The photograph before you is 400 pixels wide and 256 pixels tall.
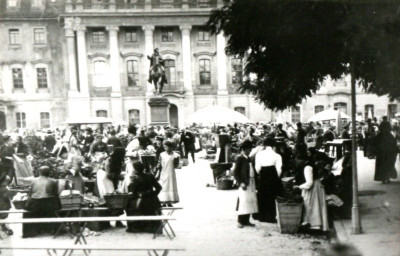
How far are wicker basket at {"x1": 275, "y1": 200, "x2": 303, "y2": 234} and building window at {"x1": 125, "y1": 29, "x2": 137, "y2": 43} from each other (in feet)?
127

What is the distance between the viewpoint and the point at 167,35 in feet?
153

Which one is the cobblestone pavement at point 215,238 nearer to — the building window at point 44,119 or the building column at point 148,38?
the building column at point 148,38

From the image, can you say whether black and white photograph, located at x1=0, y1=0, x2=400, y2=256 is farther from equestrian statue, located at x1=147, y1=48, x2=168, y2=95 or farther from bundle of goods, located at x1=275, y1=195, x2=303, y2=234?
equestrian statue, located at x1=147, y1=48, x2=168, y2=95

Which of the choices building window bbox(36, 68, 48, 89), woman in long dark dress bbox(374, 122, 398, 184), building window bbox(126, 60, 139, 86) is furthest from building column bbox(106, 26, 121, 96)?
woman in long dark dress bbox(374, 122, 398, 184)

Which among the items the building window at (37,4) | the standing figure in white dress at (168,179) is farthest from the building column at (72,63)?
the standing figure in white dress at (168,179)

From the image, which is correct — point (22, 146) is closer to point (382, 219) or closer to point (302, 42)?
point (302, 42)

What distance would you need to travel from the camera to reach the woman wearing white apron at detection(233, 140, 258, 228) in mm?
10023

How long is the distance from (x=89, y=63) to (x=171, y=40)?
774 centimetres

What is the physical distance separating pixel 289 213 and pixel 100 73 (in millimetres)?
Answer: 38789

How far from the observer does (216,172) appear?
16.1 m

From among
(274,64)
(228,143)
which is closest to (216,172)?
(228,143)

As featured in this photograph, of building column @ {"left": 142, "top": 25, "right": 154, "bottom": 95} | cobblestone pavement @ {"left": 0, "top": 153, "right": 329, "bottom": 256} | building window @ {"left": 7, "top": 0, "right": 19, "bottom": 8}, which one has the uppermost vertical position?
building window @ {"left": 7, "top": 0, "right": 19, "bottom": 8}

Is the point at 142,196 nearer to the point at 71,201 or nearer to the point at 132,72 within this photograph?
the point at 71,201

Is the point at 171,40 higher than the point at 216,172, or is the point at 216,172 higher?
the point at 171,40
